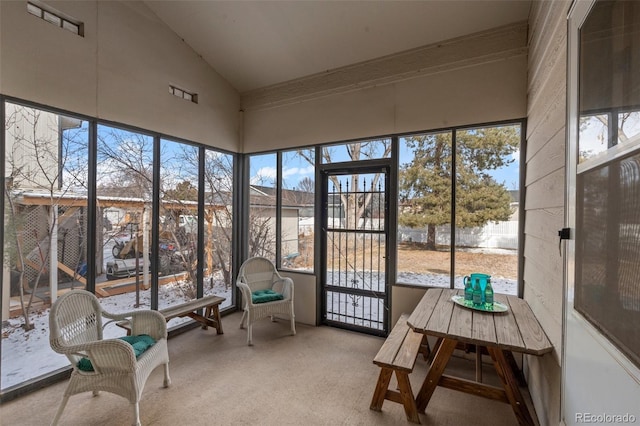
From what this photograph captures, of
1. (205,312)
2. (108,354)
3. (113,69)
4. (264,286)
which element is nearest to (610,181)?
(108,354)

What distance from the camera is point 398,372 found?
6.61ft

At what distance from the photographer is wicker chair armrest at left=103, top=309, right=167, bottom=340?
2424mm

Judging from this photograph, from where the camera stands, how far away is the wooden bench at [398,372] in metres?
2.01

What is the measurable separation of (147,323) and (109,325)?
1014 mm

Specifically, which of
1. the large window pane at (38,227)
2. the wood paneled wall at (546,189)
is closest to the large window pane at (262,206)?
the large window pane at (38,227)

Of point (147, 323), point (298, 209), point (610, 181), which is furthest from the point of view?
point (298, 209)

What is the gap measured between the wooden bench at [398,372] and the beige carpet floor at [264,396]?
10cm

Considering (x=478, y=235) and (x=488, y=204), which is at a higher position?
(x=488, y=204)

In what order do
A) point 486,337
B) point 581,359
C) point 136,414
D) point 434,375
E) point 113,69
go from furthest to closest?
1. point 113,69
2. point 434,375
3. point 136,414
4. point 486,337
5. point 581,359

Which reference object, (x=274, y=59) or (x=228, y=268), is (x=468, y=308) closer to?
(x=228, y=268)

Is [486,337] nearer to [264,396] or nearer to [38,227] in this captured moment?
[264,396]

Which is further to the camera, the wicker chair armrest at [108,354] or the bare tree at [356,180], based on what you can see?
the bare tree at [356,180]

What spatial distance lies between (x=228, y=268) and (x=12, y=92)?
2952 mm

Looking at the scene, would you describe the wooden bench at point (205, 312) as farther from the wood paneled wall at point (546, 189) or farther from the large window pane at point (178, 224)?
the wood paneled wall at point (546, 189)
